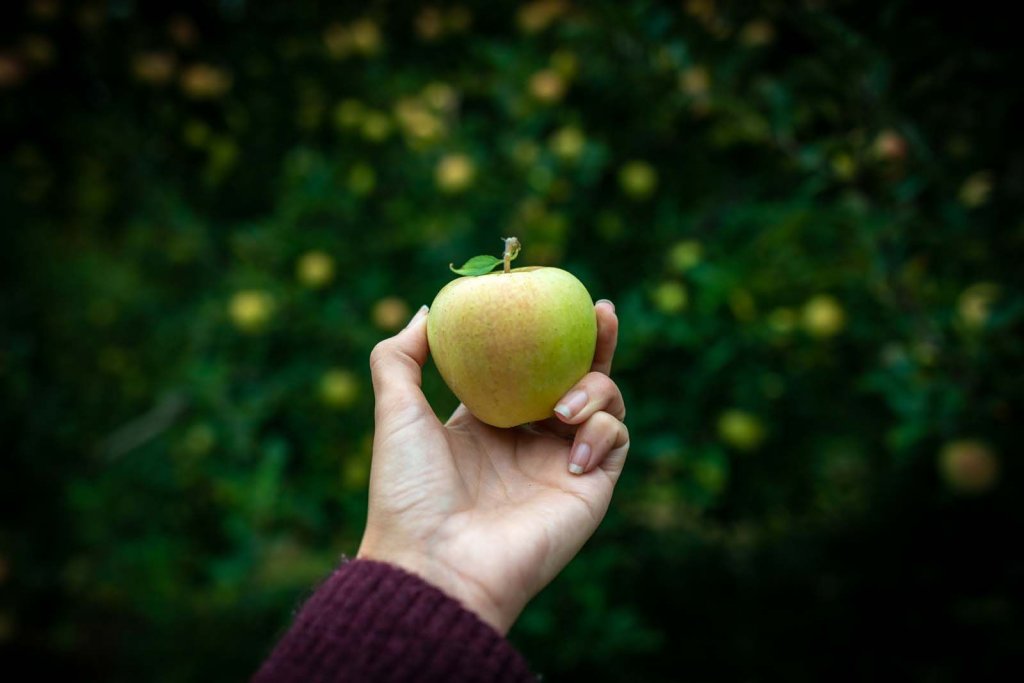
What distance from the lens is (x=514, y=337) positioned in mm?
920

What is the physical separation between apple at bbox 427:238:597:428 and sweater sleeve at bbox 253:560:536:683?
0.29 meters

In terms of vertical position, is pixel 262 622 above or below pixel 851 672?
below

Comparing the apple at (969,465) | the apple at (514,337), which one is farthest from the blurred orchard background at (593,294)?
the apple at (514,337)

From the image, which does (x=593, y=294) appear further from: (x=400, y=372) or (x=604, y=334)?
(x=400, y=372)

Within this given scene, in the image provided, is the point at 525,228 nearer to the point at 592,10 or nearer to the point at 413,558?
the point at 592,10

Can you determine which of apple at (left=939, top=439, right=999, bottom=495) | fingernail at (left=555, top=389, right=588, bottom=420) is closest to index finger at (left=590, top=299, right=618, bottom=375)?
fingernail at (left=555, top=389, right=588, bottom=420)

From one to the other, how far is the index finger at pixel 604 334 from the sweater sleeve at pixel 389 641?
0.44 metres

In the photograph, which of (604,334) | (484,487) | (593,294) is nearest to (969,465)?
(593,294)

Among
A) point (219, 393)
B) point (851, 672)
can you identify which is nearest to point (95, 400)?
point (219, 393)

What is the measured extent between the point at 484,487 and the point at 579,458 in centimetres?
15

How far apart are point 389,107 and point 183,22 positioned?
2.71ft

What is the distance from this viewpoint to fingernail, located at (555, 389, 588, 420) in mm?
950

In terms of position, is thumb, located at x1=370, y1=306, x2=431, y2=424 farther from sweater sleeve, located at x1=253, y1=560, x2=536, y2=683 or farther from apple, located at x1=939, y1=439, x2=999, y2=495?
apple, located at x1=939, y1=439, x2=999, y2=495

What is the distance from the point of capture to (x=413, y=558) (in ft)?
2.82
